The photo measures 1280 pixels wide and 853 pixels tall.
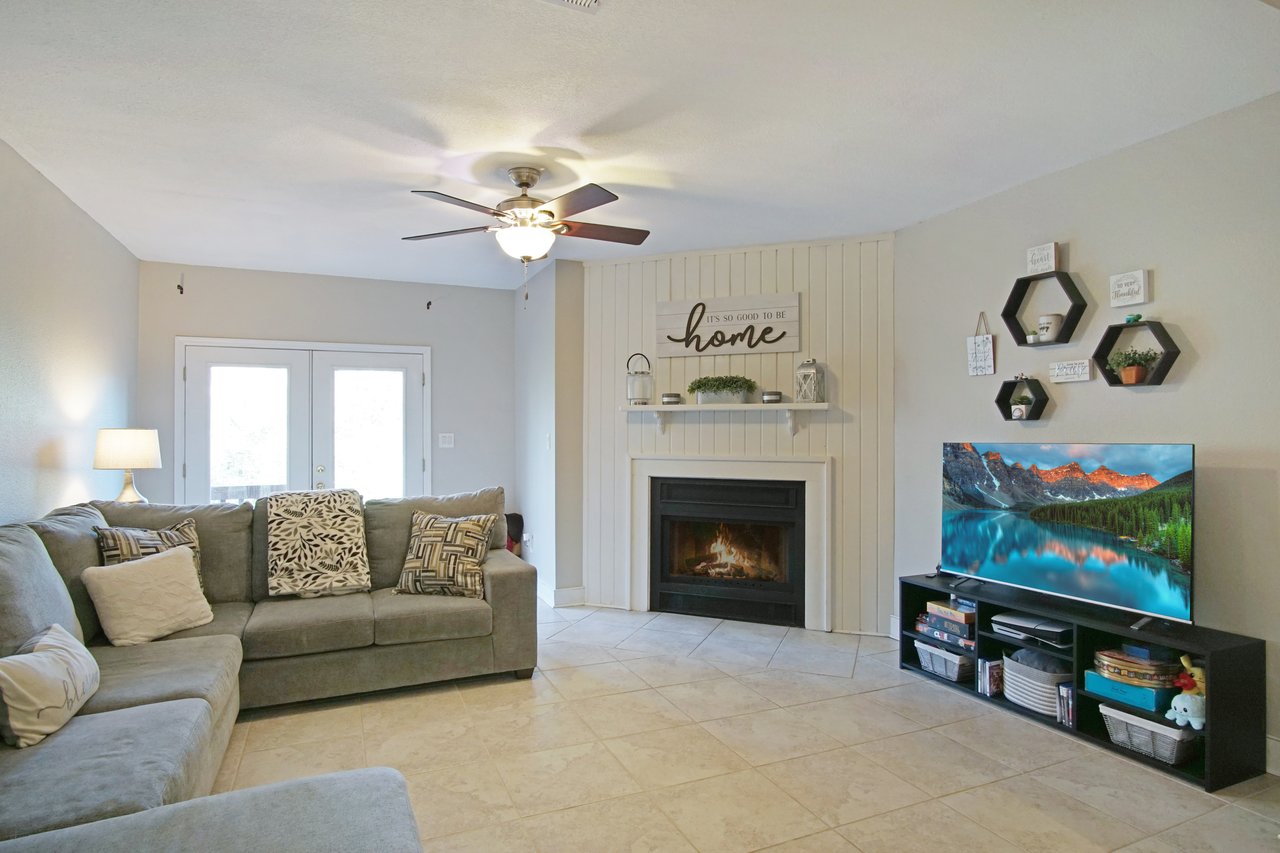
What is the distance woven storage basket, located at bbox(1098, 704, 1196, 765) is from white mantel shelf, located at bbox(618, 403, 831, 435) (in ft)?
7.09

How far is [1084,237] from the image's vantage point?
10.6ft

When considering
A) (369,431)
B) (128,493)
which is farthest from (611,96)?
(369,431)

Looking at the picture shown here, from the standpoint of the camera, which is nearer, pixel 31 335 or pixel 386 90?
pixel 386 90

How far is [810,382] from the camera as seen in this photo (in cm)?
442

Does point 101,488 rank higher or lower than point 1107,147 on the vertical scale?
lower

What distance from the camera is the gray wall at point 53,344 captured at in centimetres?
315

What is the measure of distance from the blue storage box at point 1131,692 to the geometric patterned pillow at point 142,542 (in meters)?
3.93

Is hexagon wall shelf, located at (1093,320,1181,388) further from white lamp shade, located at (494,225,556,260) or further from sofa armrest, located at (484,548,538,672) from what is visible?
sofa armrest, located at (484,548,538,672)

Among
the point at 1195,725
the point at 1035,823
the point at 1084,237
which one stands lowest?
the point at 1035,823

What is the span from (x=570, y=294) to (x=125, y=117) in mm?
2820

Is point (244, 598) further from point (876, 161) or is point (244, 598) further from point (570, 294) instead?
point (876, 161)

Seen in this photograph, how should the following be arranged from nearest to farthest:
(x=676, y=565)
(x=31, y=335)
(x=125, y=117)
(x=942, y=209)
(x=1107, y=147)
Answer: (x=125, y=117)
(x=1107, y=147)
(x=31, y=335)
(x=942, y=209)
(x=676, y=565)

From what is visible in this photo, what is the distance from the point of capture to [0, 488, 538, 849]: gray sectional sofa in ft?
5.88

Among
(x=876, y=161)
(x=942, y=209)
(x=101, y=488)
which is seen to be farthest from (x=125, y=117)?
(x=942, y=209)
